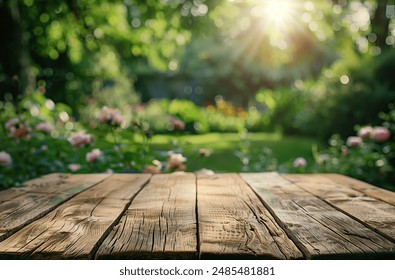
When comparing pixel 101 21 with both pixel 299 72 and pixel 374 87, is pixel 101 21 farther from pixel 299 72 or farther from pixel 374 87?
pixel 299 72

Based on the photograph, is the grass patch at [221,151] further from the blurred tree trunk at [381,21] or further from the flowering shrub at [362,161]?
the blurred tree trunk at [381,21]

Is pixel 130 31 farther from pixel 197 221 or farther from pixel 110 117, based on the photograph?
pixel 197 221

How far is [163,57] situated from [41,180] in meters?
7.64

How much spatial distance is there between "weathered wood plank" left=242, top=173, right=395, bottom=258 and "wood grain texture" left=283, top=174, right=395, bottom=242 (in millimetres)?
41

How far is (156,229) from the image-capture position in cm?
157

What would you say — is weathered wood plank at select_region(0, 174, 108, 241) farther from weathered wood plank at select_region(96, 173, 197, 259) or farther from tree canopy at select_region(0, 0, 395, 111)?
tree canopy at select_region(0, 0, 395, 111)

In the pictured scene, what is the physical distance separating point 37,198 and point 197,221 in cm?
88

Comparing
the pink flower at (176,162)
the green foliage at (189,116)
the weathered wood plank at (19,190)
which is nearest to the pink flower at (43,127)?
the pink flower at (176,162)

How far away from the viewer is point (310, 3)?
27.2ft

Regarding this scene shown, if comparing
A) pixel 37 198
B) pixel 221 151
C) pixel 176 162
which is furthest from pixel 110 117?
pixel 221 151

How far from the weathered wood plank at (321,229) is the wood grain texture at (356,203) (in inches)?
1.6

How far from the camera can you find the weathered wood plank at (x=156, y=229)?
1.31 m

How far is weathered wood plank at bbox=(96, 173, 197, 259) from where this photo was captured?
131 cm

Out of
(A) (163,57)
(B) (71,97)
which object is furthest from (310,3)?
(B) (71,97)
